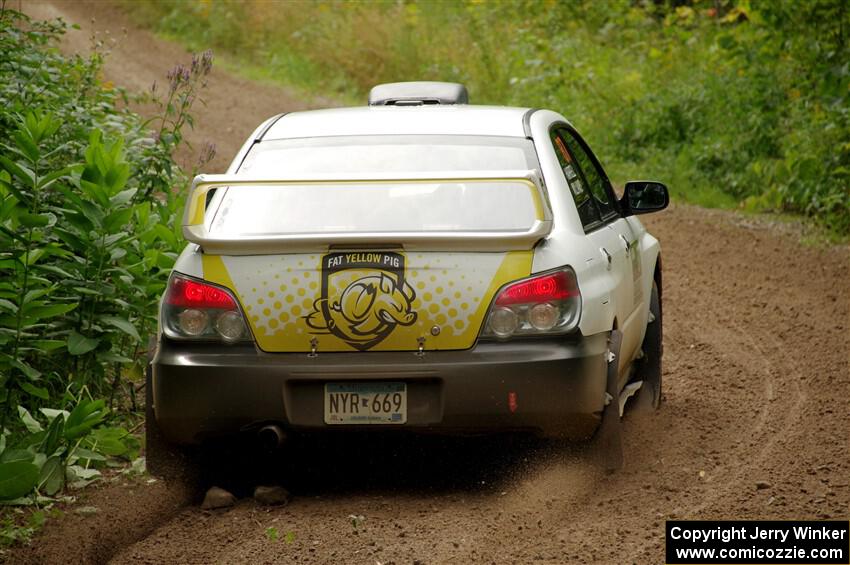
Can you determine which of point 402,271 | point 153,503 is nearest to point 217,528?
point 153,503

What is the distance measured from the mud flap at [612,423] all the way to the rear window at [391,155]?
875mm

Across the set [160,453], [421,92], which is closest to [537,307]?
[160,453]

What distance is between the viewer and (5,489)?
16.7ft

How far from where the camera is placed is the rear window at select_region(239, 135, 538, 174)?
18.8ft

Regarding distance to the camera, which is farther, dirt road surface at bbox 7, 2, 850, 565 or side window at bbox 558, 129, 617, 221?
side window at bbox 558, 129, 617, 221

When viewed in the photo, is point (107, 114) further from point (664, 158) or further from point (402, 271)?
point (664, 158)

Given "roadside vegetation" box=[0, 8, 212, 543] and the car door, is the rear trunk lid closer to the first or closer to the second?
the car door

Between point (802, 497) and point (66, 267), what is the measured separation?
3.42 metres

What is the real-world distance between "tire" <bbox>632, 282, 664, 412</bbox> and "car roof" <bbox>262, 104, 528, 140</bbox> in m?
1.36

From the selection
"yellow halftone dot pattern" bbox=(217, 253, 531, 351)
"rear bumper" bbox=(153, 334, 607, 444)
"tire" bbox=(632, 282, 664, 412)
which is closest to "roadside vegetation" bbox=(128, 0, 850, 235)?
"tire" bbox=(632, 282, 664, 412)

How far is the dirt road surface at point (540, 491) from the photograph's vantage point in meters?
4.79

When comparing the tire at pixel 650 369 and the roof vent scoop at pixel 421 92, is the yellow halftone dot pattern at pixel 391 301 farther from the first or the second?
the roof vent scoop at pixel 421 92

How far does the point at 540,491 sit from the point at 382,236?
123cm

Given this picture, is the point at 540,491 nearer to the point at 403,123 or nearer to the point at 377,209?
the point at 377,209
